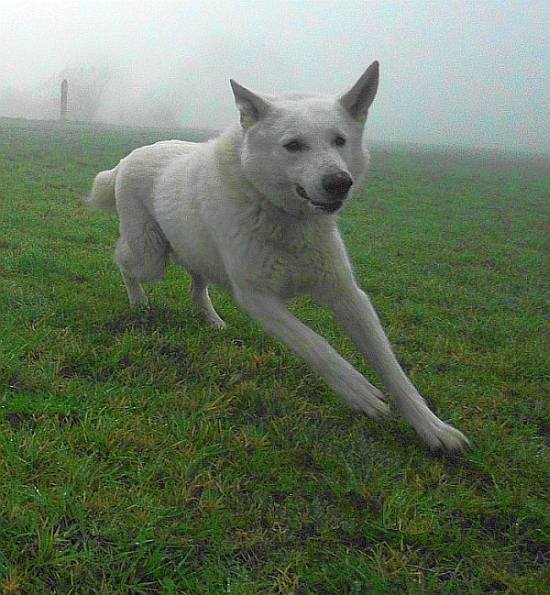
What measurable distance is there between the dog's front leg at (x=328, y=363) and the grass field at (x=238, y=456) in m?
0.18

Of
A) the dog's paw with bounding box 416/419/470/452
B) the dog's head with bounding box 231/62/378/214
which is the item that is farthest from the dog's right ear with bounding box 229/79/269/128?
the dog's paw with bounding box 416/419/470/452

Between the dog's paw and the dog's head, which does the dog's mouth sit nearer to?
the dog's head

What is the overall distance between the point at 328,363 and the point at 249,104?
4.90 feet

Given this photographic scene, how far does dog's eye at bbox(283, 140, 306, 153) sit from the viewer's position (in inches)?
129

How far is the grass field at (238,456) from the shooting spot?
6.91 ft

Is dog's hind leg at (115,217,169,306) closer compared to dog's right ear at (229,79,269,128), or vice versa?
dog's right ear at (229,79,269,128)

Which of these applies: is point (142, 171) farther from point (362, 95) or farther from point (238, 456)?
point (238, 456)

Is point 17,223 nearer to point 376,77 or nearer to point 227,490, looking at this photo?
point 376,77

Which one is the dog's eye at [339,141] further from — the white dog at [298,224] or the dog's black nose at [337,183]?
the dog's black nose at [337,183]

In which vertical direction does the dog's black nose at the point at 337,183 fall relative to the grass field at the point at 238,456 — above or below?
above

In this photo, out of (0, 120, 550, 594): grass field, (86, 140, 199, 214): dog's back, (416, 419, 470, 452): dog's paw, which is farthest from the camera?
(86, 140, 199, 214): dog's back

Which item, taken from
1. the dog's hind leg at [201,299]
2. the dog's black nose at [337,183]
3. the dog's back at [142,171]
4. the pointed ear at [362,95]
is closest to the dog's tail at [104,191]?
the dog's back at [142,171]

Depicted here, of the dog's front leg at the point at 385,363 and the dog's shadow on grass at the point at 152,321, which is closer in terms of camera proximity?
the dog's front leg at the point at 385,363

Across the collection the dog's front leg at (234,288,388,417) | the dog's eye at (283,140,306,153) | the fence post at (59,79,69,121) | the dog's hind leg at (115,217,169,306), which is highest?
the dog's eye at (283,140,306,153)
